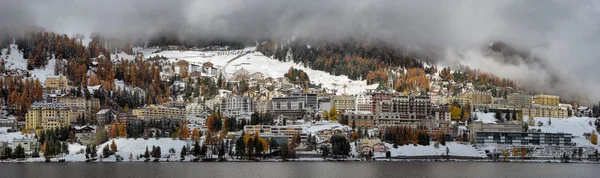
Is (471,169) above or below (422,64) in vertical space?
below

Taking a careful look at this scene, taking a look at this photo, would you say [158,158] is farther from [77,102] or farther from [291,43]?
[291,43]

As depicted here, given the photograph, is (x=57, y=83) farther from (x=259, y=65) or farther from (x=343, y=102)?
(x=259, y=65)

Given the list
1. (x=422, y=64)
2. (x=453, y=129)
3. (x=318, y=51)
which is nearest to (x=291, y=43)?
(x=318, y=51)

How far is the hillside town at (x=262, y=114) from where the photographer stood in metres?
98.6

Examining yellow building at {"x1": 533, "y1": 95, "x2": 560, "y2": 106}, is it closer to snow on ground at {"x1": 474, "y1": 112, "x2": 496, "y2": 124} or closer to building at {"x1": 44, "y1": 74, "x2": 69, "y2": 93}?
snow on ground at {"x1": 474, "y1": 112, "x2": 496, "y2": 124}

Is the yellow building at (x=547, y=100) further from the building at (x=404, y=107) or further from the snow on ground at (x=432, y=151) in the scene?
the snow on ground at (x=432, y=151)

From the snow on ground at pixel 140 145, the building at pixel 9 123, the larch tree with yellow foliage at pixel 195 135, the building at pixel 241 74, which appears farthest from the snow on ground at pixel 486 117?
the building at pixel 9 123

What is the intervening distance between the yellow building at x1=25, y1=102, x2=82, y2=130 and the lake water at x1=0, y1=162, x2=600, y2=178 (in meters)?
19.1

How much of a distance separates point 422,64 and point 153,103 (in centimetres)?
5117

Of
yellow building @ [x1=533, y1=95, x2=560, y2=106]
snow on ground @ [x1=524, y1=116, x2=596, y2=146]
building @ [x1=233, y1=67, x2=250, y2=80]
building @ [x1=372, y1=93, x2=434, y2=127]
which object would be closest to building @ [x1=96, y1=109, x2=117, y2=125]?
building @ [x1=372, y1=93, x2=434, y2=127]

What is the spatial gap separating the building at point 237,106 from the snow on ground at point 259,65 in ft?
55.6

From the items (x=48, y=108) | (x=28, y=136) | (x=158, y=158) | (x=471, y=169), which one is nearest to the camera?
(x=471, y=169)

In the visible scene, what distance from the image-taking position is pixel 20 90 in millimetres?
117375

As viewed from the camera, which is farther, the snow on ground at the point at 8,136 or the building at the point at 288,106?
the building at the point at 288,106
